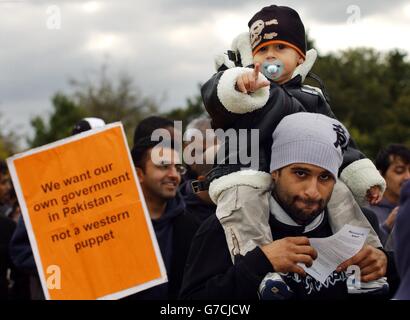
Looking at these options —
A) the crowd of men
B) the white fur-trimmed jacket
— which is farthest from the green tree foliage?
the white fur-trimmed jacket

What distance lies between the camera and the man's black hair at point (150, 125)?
216 inches

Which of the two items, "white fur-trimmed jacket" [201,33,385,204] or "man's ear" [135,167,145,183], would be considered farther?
"man's ear" [135,167,145,183]

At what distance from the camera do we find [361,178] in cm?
339

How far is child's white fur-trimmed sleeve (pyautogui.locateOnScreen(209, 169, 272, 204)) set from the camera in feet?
10.5

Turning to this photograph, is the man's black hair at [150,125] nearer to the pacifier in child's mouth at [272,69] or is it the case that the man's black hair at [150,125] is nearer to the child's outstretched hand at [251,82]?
the pacifier in child's mouth at [272,69]

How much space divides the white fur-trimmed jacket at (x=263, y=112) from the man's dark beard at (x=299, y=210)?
106mm

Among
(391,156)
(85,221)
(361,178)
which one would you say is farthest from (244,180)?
(391,156)

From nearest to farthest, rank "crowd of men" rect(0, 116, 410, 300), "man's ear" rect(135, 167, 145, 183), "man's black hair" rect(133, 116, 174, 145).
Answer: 1. "crowd of men" rect(0, 116, 410, 300)
2. "man's ear" rect(135, 167, 145, 183)
3. "man's black hair" rect(133, 116, 174, 145)

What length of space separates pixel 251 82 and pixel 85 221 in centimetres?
148

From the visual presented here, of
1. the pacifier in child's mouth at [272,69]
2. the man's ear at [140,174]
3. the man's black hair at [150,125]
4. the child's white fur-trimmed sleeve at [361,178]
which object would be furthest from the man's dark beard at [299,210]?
the man's black hair at [150,125]

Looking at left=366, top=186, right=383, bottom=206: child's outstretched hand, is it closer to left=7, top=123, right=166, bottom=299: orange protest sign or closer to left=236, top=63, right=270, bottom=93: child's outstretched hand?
left=236, top=63, right=270, bottom=93: child's outstretched hand

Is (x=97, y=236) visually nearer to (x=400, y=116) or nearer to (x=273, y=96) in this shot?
(x=273, y=96)

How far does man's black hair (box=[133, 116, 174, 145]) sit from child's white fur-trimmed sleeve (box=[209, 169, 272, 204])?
2.26 meters
